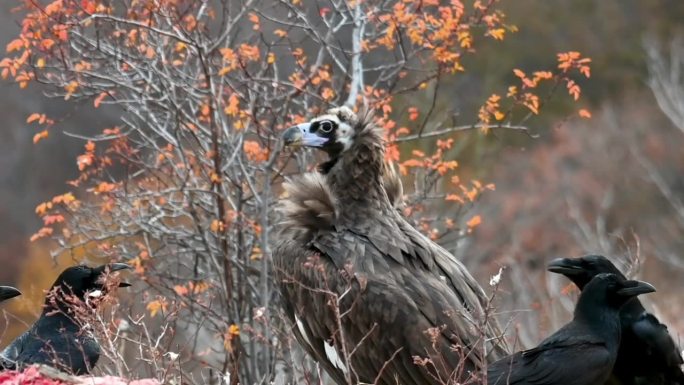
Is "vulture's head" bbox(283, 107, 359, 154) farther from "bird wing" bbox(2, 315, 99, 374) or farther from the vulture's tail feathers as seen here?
"bird wing" bbox(2, 315, 99, 374)

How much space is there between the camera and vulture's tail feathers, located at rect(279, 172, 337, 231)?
25.9 feet

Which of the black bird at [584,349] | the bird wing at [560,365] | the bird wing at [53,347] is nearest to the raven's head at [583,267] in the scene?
the black bird at [584,349]

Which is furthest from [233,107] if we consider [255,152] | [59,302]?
[59,302]

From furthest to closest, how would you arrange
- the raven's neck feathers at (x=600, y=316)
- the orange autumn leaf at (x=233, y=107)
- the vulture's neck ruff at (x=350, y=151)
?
the orange autumn leaf at (x=233, y=107) < the vulture's neck ruff at (x=350, y=151) < the raven's neck feathers at (x=600, y=316)

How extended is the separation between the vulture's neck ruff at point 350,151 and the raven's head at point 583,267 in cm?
134

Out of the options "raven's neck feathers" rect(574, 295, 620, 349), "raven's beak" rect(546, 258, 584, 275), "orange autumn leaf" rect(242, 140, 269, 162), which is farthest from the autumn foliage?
"raven's neck feathers" rect(574, 295, 620, 349)

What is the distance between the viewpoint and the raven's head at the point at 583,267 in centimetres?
697

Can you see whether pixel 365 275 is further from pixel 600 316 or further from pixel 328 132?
pixel 600 316

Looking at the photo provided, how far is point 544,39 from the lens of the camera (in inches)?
1538

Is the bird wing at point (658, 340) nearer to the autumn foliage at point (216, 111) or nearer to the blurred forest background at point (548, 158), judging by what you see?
the autumn foliage at point (216, 111)

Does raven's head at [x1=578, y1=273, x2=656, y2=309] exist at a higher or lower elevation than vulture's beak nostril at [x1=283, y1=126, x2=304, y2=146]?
lower

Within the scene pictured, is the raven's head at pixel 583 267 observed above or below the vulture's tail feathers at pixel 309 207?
below

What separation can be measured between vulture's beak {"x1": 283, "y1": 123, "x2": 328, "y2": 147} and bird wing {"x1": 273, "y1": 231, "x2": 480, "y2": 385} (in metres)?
0.67

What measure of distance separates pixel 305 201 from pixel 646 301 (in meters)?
7.21
